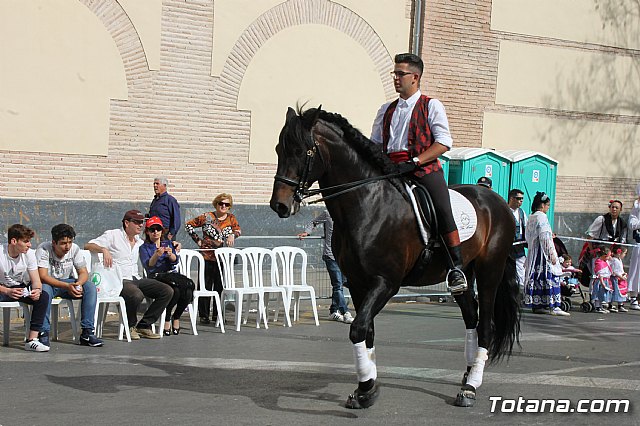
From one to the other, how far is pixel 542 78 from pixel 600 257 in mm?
6955

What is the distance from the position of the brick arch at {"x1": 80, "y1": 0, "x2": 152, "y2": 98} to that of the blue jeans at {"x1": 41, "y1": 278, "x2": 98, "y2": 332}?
21.9ft

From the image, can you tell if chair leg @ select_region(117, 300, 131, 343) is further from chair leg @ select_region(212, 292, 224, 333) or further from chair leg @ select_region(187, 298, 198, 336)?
chair leg @ select_region(212, 292, 224, 333)

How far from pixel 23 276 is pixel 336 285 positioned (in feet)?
14.4

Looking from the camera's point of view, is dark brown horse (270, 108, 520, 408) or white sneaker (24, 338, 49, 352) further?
white sneaker (24, 338, 49, 352)

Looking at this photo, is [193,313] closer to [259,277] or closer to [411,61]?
[259,277]

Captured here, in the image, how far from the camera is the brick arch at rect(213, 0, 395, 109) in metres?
17.9

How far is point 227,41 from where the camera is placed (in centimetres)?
1784

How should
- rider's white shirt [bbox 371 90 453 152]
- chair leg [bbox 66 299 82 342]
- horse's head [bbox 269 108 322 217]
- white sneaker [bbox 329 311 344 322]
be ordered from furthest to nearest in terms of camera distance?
white sneaker [bbox 329 311 344 322] < chair leg [bbox 66 299 82 342] < rider's white shirt [bbox 371 90 453 152] < horse's head [bbox 269 108 322 217]

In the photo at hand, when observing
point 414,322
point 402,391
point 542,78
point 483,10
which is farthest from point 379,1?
point 402,391

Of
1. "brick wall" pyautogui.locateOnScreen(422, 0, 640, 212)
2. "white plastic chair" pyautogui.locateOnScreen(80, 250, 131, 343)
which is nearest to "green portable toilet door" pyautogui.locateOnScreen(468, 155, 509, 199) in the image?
"brick wall" pyautogui.locateOnScreen(422, 0, 640, 212)

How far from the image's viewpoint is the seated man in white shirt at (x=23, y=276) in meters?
10.3

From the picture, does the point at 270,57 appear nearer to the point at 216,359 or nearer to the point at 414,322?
the point at 414,322

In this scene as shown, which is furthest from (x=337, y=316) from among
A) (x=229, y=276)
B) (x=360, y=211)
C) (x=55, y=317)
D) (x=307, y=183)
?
(x=307, y=183)

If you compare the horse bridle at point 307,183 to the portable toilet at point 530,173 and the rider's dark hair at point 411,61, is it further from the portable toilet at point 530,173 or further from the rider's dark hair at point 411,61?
the portable toilet at point 530,173
